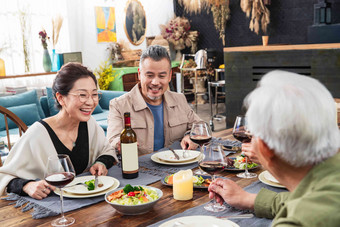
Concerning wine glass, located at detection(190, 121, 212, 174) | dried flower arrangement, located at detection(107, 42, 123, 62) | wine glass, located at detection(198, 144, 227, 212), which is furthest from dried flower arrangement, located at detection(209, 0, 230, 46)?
wine glass, located at detection(198, 144, 227, 212)

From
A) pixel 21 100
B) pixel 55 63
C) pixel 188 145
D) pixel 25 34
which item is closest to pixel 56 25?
pixel 25 34

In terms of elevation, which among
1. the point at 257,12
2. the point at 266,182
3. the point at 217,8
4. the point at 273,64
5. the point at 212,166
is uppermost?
the point at 217,8

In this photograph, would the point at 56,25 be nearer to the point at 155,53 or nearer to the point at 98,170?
the point at 155,53

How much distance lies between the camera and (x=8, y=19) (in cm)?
630

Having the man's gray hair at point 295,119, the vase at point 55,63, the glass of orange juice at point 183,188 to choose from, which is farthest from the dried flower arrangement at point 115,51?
the man's gray hair at point 295,119

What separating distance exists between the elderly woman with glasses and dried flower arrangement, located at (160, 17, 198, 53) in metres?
7.05

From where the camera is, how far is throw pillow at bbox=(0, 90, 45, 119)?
188 inches

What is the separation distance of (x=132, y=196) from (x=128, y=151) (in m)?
0.31

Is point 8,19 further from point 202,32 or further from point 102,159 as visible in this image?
point 102,159

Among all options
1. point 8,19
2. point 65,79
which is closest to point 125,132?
point 65,79

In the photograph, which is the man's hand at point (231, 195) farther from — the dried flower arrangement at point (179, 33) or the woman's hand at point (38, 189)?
the dried flower arrangement at point (179, 33)

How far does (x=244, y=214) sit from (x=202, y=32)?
8.09 meters

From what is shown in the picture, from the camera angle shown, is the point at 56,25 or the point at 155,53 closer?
the point at 155,53

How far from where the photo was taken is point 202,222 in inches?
44.6
